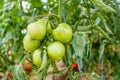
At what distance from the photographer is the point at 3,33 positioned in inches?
80.7

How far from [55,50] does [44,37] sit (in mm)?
87

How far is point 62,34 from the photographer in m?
1.05

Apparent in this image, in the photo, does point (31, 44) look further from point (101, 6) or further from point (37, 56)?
point (101, 6)

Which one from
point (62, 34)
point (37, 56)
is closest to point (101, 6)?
point (62, 34)

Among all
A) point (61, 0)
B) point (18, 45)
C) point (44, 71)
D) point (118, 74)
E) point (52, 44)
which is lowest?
point (118, 74)

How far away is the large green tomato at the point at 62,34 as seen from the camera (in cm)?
105

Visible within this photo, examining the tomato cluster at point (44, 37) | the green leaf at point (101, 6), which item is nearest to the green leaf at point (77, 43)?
the tomato cluster at point (44, 37)

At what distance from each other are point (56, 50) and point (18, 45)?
0.96 metres

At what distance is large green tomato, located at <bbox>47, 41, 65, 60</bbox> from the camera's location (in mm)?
1027

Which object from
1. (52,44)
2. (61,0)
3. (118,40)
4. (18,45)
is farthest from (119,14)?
(52,44)

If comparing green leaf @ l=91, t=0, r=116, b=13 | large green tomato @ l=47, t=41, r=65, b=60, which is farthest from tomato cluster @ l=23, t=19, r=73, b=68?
green leaf @ l=91, t=0, r=116, b=13

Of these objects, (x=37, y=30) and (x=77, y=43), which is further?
(x=77, y=43)

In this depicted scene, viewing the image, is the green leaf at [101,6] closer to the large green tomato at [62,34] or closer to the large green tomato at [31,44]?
the large green tomato at [62,34]

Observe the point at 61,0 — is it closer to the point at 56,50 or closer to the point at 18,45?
the point at 56,50
